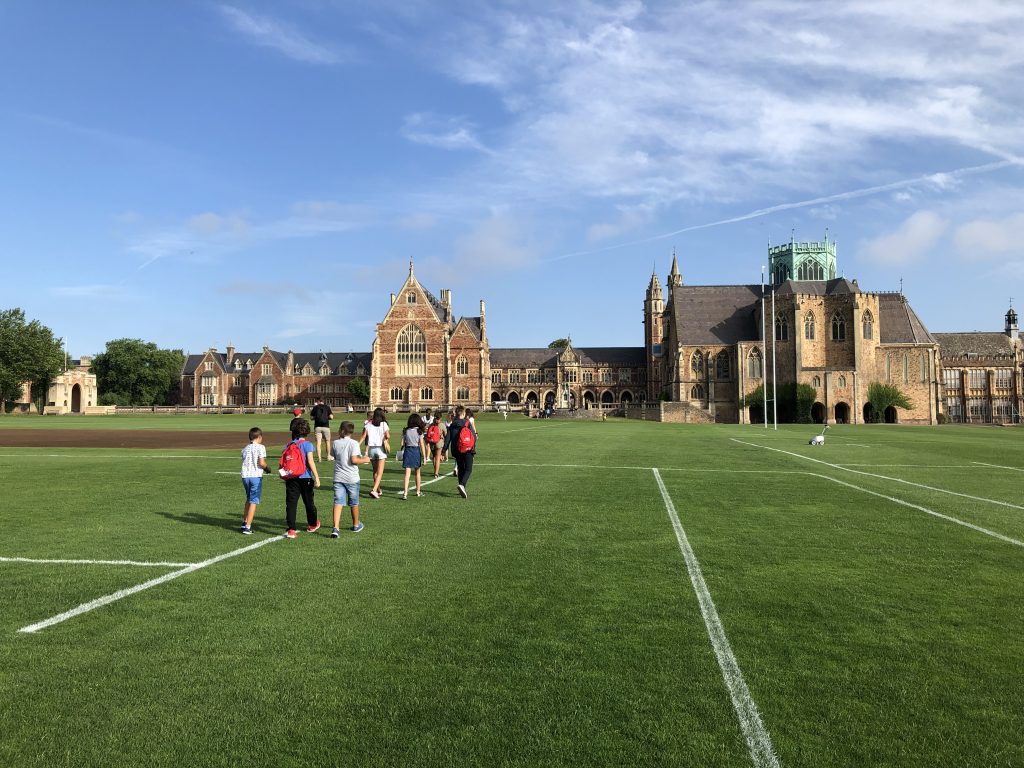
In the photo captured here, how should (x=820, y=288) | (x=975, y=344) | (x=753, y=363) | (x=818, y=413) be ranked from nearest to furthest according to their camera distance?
(x=818, y=413), (x=753, y=363), (x=820, y=288), (x=975, y=344)

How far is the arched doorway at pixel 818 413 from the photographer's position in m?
79.8

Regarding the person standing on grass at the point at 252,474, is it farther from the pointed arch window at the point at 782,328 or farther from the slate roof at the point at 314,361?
the slate roof at the point at 314,361

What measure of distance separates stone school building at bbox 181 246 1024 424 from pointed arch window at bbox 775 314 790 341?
0.45 ft

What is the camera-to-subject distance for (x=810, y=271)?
341ft

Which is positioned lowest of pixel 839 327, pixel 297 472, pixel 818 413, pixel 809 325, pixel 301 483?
pixel 818 413

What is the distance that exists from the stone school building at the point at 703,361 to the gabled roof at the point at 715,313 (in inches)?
7.3

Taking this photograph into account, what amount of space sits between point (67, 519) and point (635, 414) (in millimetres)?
73804

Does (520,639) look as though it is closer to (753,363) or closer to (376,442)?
(376,442)

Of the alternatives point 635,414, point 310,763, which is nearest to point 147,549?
point 310,763

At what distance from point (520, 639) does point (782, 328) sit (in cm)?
8341

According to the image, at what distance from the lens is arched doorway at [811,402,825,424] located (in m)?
79.8

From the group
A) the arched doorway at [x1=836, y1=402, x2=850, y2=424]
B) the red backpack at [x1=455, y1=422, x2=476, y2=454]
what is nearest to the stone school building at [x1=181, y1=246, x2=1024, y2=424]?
the arched doorway at [x1=836, y1=402, x2=850, y2=424]

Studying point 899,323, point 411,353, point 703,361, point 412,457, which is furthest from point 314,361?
point 412,457

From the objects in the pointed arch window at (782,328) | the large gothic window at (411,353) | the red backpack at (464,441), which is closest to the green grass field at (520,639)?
the red backpack at (464,441)
